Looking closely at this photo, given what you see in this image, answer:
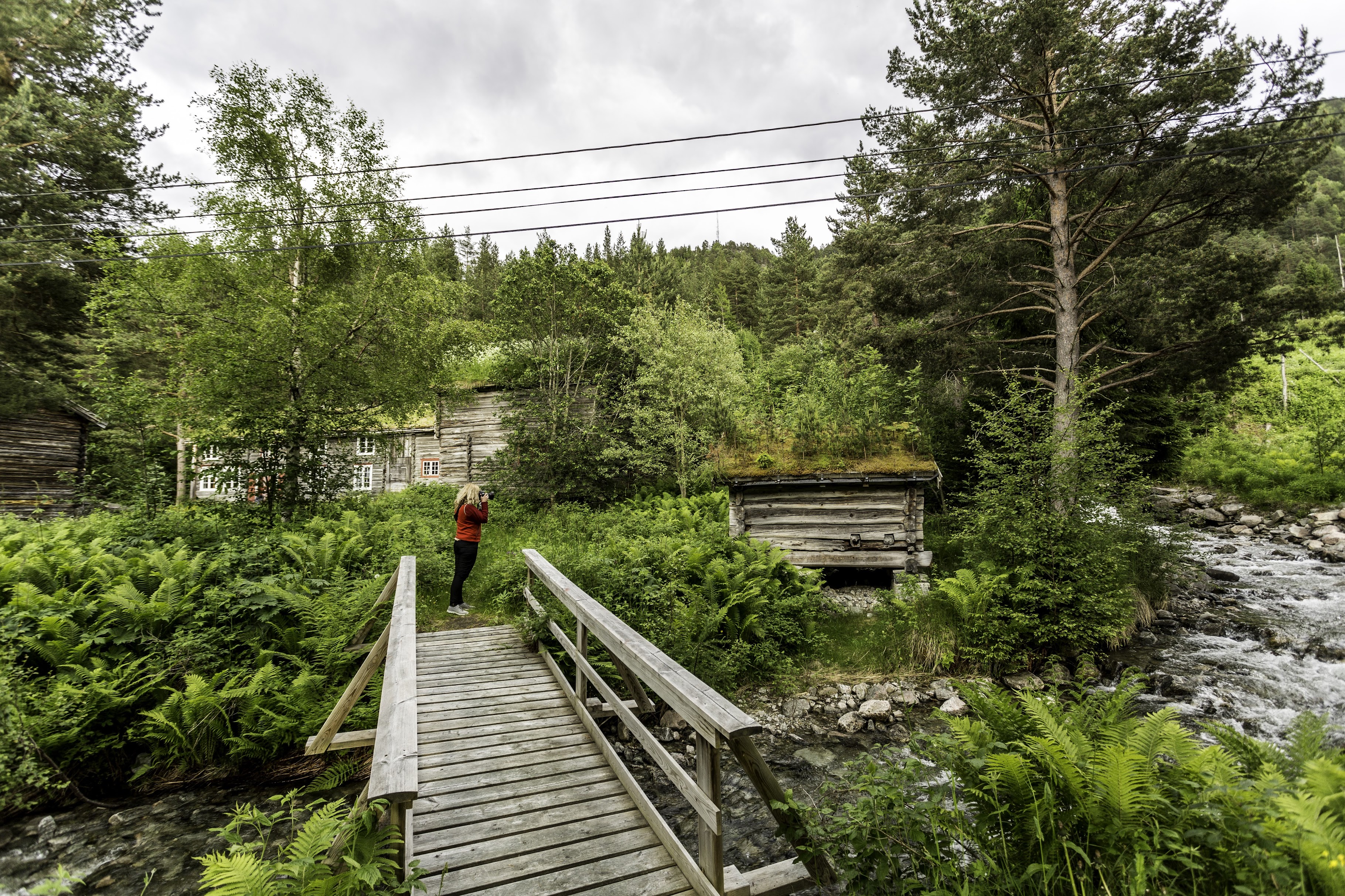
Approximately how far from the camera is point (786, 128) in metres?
9.52

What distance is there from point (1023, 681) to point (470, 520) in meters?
Answer: 9.25

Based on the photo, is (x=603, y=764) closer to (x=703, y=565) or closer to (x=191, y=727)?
(x=191, y=727)

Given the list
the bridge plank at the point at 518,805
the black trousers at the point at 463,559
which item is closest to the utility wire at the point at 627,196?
the black trousers at the point at 463,559

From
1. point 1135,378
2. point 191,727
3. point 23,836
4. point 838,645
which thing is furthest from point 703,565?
point 1135,378

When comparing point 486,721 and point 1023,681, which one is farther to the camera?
point 1023,681

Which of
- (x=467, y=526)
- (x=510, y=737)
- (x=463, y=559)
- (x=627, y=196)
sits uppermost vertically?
(x=627, y=196)

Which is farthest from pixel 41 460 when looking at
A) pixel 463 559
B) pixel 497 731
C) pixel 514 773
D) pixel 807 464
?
pixel 807 464

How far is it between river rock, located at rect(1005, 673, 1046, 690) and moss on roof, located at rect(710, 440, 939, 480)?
12.8 ft

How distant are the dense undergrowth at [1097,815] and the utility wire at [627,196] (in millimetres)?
8535

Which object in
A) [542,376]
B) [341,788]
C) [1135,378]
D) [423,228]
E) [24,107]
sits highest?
[24,107]

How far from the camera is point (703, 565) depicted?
10.5m

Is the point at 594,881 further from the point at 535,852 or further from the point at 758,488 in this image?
the point at 758,488

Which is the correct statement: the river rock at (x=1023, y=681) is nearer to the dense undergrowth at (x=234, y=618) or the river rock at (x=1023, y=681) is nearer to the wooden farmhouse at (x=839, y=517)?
the wooden farmhouse at (x=839, y=517)

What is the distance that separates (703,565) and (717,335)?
11.9 meters
